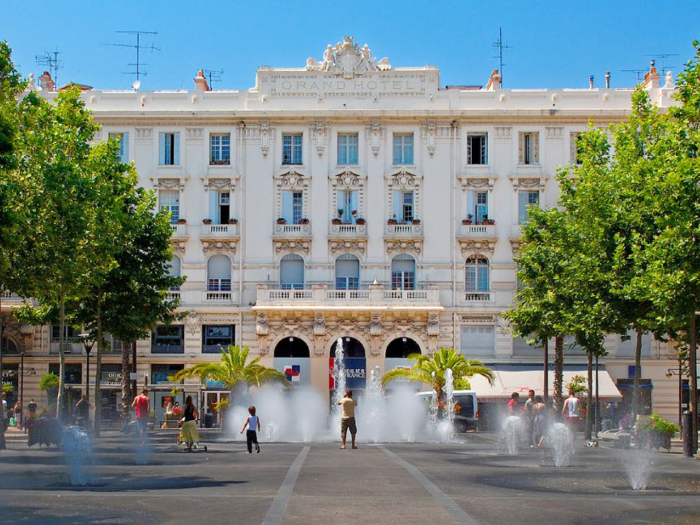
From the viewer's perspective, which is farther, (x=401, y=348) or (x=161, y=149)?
(x=161, y=149)

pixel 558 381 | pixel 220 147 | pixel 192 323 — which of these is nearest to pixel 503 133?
pixel 220 147

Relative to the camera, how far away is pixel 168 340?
5841 cm

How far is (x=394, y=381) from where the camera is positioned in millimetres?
56781

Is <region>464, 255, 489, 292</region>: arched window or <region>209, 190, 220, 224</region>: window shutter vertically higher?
<region>209, 190, 220, 224</region>: window shutter

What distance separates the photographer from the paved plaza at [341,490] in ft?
50.3

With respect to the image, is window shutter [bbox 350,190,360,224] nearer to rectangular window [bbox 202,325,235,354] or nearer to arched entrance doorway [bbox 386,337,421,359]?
arched entrance doorway [bbox 386,337,421,359]

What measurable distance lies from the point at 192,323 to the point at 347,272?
8.56 meters

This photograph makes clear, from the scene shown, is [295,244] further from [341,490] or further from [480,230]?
[341,490]

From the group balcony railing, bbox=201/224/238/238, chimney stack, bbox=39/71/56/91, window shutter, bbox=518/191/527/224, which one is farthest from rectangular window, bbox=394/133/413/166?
chimney stack, bbox=39/71/56/91

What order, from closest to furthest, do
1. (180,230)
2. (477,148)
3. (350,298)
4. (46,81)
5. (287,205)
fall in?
1. (350,298)
2. (180,230)
3. (287,205)
4. (477,148)
5. (46,81)

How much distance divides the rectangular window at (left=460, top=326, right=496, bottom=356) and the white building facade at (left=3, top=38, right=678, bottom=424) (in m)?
0.07

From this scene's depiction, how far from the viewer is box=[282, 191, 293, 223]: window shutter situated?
59062mm

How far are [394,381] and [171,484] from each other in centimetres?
3742

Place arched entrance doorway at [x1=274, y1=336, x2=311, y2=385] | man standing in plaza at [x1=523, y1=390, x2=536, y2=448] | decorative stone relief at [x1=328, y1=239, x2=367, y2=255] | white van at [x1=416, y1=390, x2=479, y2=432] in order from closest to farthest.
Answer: man standing in plaza at [x1=523, y1=390, x2=536, y2=448] → white van at [x1=416, y1=390, x2=479, y2=432] → arched entrance doorway at [x1=274, y1=336, x2=311, y2=385] → decorative stone relief at [x1=328, y1=239, x2=367, y2=255]
